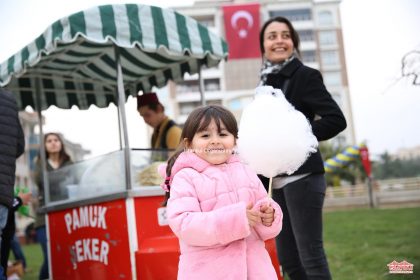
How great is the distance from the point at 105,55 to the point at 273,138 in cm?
335

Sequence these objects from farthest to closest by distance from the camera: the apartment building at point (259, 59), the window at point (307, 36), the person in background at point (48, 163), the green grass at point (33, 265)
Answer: the window at point (307, 36) < the apartment building at point (259, 59) < the green grass at point (33, 265) < the person in background at point (48, 163)

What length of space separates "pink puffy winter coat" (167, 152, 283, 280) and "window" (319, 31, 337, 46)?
199 feet

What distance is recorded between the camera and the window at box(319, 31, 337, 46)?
6009 centimetres

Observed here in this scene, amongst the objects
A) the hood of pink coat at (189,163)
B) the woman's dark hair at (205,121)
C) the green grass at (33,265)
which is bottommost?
the green grass at (33,265)

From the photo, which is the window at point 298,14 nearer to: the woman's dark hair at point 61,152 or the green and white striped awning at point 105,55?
the green and white striped awning at point 105,55

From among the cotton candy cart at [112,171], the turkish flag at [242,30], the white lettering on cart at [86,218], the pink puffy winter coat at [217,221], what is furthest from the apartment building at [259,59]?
the pink puffy winter coat at [217,221]

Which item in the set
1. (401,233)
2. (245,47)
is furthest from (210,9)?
(401,233)

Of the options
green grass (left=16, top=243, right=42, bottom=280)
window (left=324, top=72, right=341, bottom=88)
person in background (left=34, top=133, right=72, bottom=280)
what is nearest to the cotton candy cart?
person in background (left=34, top=133, right=72, bottom=280)

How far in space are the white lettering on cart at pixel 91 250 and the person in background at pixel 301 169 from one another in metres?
1.79

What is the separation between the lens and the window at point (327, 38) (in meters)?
60.1

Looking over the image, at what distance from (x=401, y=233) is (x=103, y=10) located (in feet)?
21.5

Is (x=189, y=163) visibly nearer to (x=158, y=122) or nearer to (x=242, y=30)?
(x=158, y=122)

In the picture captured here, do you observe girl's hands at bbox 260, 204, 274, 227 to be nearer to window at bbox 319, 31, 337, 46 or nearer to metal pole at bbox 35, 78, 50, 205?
metal pole at bbox 35, 78, 50, 205

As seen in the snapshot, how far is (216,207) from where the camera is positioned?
197cm
